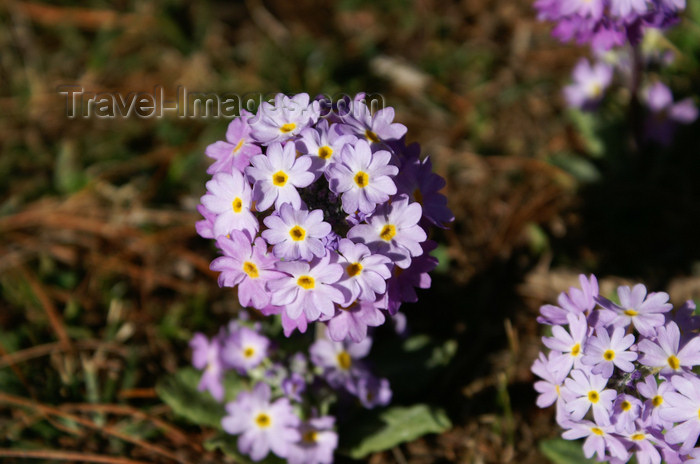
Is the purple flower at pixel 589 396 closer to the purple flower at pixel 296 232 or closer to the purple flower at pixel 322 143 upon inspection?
the purple flower at pixel 296 232

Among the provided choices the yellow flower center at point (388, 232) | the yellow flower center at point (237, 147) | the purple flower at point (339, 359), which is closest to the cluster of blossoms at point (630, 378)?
the yellow flower center at point (388, 232)

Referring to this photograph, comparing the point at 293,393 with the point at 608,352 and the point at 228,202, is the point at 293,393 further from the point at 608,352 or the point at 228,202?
the point at 608,352

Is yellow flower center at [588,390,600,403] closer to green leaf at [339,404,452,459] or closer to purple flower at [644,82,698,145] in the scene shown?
green leaf at [339,404,452,459]

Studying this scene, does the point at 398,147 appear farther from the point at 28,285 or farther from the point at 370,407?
the point at 28,285

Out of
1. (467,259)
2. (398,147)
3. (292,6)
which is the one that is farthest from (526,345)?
(292,6)

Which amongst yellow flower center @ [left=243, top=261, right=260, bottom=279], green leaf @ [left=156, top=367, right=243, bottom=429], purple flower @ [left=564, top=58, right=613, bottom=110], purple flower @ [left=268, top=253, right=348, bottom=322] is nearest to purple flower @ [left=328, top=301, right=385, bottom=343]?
purple flower @ [left=268, top=253, right=348, bottom=322]
